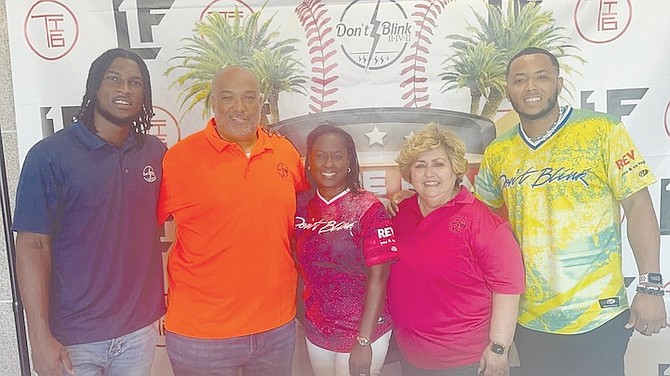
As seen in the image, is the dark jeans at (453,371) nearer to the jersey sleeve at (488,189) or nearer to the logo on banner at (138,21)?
the jersey sleeve at (488,189)

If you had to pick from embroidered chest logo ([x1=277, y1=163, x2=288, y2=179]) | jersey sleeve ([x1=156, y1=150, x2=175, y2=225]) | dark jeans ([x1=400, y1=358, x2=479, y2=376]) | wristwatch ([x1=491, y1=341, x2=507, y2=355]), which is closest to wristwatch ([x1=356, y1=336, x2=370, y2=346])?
dark jeans ([x1=400, y1=358, x2=479, y2=376])

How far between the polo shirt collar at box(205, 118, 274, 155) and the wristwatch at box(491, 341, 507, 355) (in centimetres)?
72

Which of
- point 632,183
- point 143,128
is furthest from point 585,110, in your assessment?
point 143,128

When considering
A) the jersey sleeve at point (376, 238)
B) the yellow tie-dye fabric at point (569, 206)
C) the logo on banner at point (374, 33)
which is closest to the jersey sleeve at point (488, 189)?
the yellow tie-dye fabric at point (569, 206)

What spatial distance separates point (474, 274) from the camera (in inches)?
53.0

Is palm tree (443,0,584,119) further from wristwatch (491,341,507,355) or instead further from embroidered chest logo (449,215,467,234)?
wristwatch (491,341,507,355)

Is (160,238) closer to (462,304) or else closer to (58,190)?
(58,190)

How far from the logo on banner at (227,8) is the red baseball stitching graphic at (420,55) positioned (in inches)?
15.4

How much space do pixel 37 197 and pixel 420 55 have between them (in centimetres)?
97

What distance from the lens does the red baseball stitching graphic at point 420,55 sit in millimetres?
1320

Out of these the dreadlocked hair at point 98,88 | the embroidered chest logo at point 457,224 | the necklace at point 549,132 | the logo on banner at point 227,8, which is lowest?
the embroidered chest logo at point 457,224

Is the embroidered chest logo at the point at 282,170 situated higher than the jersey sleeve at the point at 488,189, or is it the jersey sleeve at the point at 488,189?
the embroidered chest logo at the point at 282,170

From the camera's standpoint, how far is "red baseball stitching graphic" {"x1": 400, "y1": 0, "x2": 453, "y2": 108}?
1.32m

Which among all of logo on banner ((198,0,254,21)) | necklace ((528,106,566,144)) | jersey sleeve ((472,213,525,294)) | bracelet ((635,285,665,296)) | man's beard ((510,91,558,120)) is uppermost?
logo on banner ((198,0,254,21))
